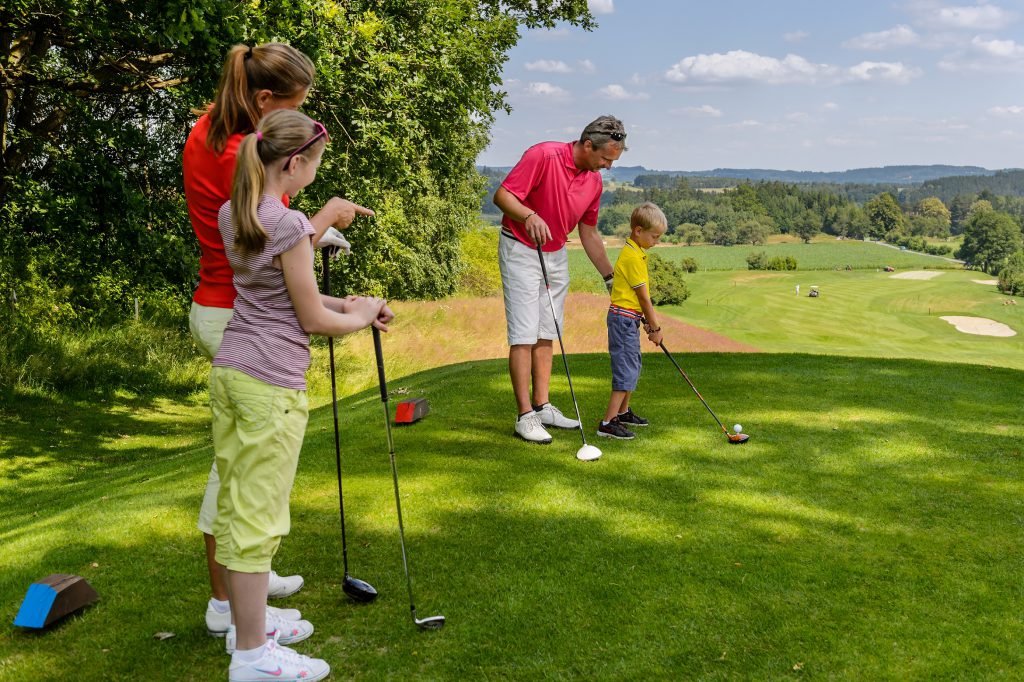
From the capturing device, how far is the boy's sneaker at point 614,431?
631 cm

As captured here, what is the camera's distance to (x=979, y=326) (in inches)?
2904

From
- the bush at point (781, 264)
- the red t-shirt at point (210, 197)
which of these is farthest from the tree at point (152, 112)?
the bush at point (781, 264)

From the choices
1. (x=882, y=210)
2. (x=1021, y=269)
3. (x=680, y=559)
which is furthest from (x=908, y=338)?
(x=882, y=210)

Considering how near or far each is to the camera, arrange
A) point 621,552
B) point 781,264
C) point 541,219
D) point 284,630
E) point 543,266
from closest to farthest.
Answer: point 284,630 < point 621,552 < point 541,219 < point 543,266 < point 781,264

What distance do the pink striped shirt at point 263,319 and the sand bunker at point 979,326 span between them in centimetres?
7659

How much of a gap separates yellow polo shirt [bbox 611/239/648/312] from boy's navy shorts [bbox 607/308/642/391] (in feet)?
0.30

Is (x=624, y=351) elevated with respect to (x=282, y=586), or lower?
elevated

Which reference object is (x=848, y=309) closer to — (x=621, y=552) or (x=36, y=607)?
(x=621, y=552)

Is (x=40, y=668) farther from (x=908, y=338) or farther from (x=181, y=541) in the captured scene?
(x=908, y=338)

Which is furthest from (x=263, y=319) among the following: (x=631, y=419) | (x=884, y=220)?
(x=884, y=220)

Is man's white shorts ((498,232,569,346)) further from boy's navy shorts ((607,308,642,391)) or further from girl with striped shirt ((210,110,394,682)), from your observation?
girl with striped shirt ((210,110,394,682))

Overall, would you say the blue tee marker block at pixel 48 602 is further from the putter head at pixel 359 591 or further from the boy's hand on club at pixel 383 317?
the boy's hand on club at pixel 383 317

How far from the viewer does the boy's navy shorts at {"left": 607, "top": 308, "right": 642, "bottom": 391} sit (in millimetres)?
6238

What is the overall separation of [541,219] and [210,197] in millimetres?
2920
